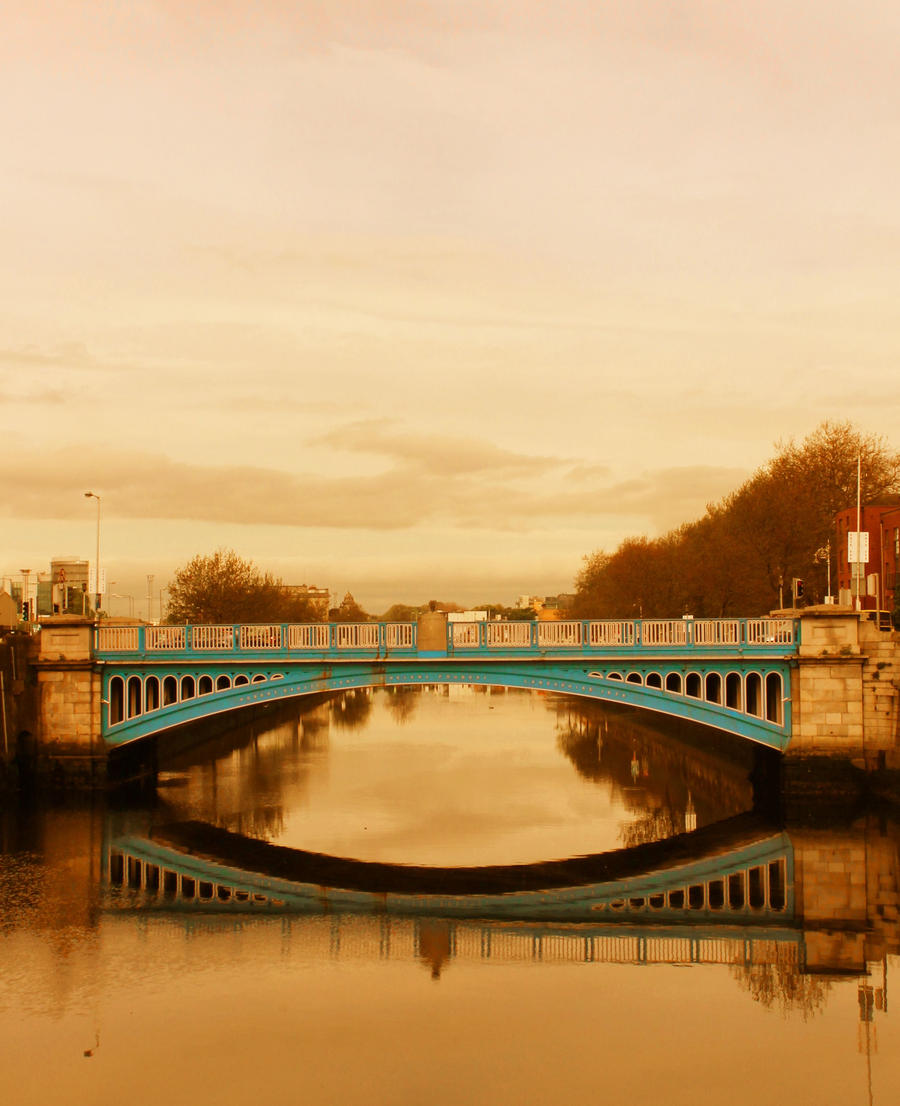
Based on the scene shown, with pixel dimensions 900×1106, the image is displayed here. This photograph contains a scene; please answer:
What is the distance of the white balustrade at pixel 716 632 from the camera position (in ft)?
124

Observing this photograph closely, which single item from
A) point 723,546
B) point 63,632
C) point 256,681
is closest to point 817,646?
point 256,681

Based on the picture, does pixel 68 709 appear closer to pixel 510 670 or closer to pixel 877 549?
pixel 510 670

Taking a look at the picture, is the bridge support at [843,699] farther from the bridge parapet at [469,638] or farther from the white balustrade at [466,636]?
the white balustrade at [466,636]

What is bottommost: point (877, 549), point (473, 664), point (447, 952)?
point (447, 952)

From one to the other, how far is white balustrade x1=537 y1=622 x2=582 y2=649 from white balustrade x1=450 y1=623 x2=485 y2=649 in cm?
203

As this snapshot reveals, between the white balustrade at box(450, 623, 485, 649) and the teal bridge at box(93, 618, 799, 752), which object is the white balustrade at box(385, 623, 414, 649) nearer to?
the teal bridge at box(93, 618, 799, 752)

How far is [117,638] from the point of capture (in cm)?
4169

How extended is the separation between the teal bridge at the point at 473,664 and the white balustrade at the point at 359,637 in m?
0.05

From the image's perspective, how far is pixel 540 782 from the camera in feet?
150

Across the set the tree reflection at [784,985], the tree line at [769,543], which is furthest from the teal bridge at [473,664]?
the tree line at [769,543]

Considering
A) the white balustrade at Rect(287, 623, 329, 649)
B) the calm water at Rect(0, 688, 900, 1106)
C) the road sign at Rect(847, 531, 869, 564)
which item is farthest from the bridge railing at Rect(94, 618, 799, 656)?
the road sign at Rect(847, 531, 869, 564)

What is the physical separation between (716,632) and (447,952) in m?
17.6

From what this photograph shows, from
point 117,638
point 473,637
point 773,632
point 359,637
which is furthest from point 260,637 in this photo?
point 773,632

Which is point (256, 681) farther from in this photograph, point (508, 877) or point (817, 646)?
point (817, 646)
